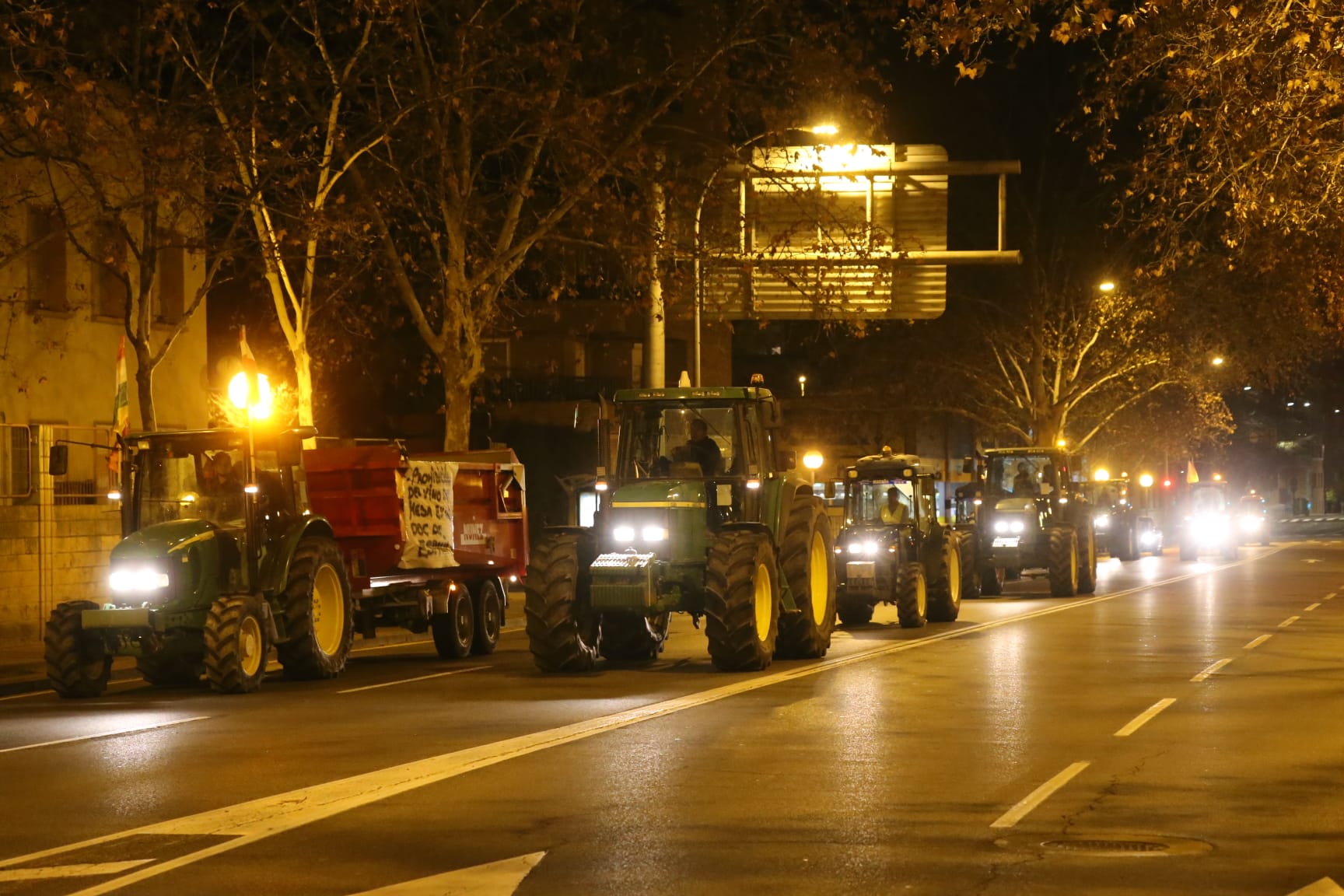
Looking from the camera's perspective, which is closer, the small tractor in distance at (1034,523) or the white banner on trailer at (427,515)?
the white banner on trailer at (427,515)

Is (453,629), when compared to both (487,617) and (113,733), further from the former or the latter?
(113,733)

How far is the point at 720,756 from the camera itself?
1233 cm

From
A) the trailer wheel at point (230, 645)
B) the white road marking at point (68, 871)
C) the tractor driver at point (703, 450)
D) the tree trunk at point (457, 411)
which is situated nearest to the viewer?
the white road marking at point (68, 871)

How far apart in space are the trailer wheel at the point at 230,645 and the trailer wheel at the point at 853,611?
10.6m

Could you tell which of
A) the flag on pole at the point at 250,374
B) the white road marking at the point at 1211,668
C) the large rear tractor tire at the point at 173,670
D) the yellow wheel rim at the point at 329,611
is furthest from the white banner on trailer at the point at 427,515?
the white road marking at the point at 1211,668

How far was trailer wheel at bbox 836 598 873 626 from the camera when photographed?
26.6 m

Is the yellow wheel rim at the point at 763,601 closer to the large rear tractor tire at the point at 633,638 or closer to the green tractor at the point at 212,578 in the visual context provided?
the large rear tractor tire at the point at 633,638

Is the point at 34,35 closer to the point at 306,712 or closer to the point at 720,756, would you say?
the point at 306,712

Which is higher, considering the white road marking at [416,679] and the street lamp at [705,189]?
the street lamp at [705,189]

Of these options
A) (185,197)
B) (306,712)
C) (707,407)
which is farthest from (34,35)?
(306,712)

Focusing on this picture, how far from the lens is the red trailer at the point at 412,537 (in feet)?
67.7

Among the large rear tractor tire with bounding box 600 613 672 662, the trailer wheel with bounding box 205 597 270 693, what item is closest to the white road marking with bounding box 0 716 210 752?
the trailer wheel with bounding box 205 597 270 693

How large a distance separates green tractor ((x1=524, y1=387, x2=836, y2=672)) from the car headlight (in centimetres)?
348

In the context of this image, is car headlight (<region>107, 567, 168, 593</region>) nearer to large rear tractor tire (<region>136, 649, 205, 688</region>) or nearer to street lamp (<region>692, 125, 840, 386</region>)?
large rear tractor tire (<region>136, 649, 205, 688</region>)
